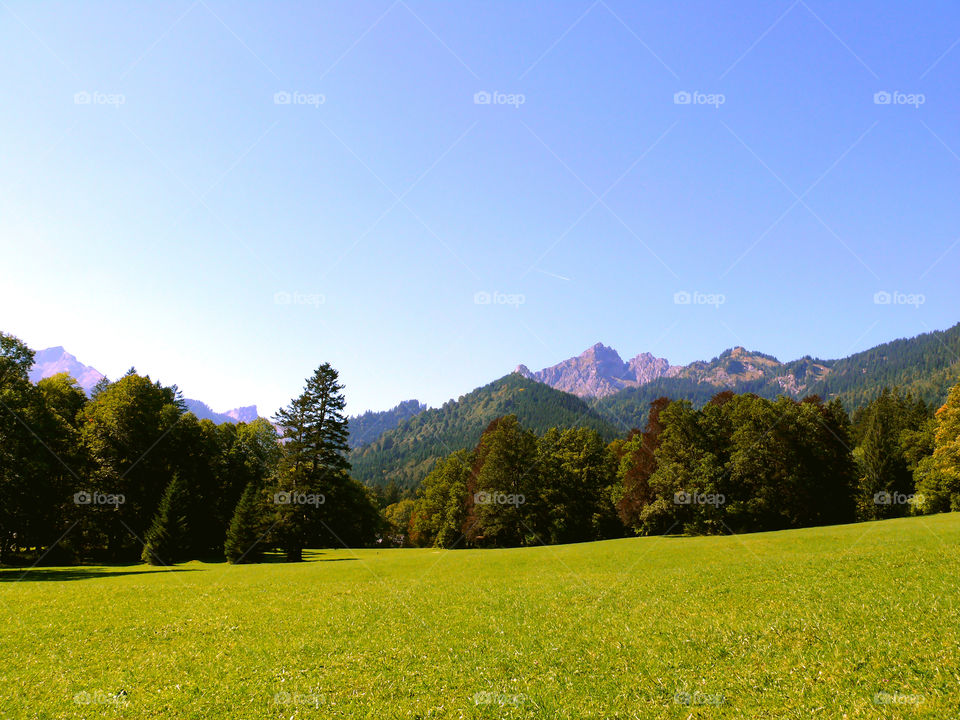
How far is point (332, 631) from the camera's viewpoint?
1817 centimetres

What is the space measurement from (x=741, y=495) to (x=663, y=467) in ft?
27.4
